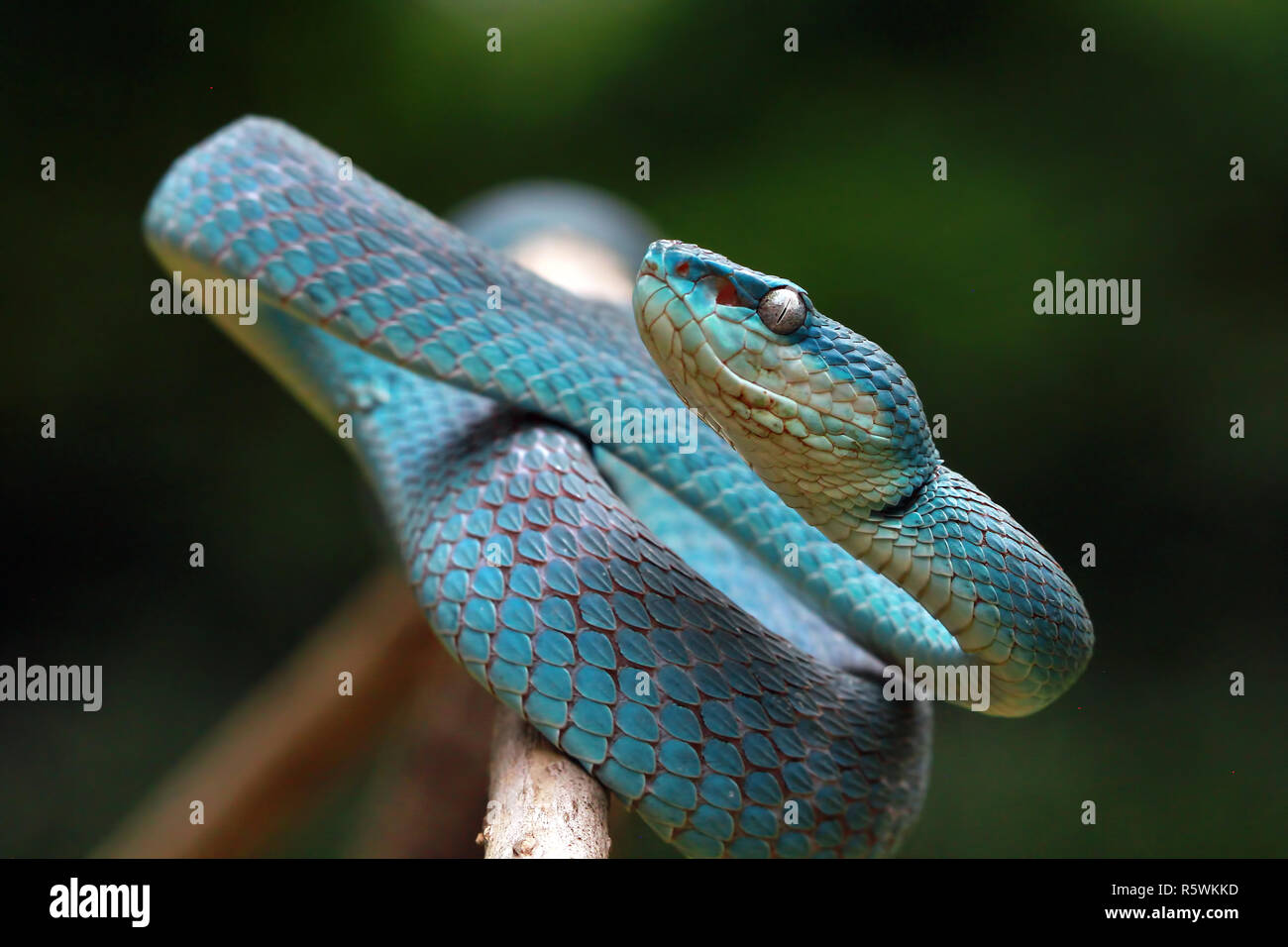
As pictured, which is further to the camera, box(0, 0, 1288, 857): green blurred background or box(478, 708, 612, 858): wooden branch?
box(0, 0, 1288, 857): green blurred background

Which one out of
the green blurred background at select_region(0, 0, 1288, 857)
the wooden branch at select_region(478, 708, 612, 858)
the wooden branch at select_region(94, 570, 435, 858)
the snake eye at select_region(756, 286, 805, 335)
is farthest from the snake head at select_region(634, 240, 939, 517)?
the green blurred background at select_region(0, 0, 1288, 857)

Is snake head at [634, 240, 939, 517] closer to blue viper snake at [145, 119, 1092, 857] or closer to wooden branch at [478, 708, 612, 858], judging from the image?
blue viper snake at [145, 119, 1092, 857]

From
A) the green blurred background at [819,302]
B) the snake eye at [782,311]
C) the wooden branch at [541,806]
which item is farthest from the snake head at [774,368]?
the green blurred background at [819,302]

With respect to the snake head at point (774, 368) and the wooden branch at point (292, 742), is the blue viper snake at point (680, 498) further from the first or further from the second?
the wooden branch at point (292, 742)

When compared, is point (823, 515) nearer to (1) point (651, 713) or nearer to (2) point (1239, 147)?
(1) point (651, 713)

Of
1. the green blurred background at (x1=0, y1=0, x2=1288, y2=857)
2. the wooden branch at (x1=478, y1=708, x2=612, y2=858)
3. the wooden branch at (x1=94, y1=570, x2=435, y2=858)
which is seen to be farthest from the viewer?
the green blurred background at (x1=0, y1=0, x2=1288, y2=857)

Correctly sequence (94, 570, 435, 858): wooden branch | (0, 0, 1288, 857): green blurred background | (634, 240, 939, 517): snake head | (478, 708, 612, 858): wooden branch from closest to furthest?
(478, 708, 612, 858): wooden branch < (634, 240, 939, 517): snake head < (94, 570, 435, 858): wooden branch < (0, 0, 1288, 857): green blurred background
